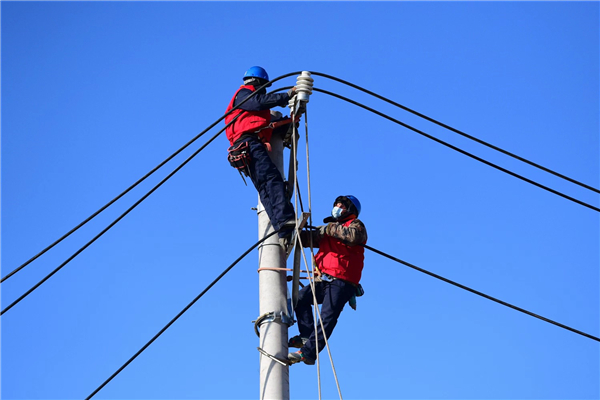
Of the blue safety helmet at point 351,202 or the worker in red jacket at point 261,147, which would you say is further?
the blue safety helmet at point 351,202

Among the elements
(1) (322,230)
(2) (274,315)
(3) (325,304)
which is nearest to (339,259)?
(1) (322,230)

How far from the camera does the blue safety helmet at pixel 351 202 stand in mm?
7816

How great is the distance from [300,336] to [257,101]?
206 centimetres

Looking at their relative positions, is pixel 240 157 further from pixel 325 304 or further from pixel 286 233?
pixel 325 304

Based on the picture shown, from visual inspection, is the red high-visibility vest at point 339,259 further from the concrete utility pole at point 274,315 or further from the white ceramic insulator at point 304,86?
the white ceramic insulator at point 304,86

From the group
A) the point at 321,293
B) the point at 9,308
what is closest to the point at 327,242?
the point at 321,293

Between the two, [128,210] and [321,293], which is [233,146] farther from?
[321,293]

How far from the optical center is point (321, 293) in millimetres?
7621

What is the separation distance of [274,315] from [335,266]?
1537 mm

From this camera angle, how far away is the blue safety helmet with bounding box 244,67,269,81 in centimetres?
762

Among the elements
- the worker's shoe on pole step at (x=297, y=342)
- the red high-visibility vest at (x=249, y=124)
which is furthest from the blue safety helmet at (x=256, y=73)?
the worker's shoe on pole step at (x=297, y=342)

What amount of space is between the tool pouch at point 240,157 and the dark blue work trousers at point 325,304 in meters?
1.33

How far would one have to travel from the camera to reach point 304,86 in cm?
663

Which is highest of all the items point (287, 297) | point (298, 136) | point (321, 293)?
point (298, 136)
